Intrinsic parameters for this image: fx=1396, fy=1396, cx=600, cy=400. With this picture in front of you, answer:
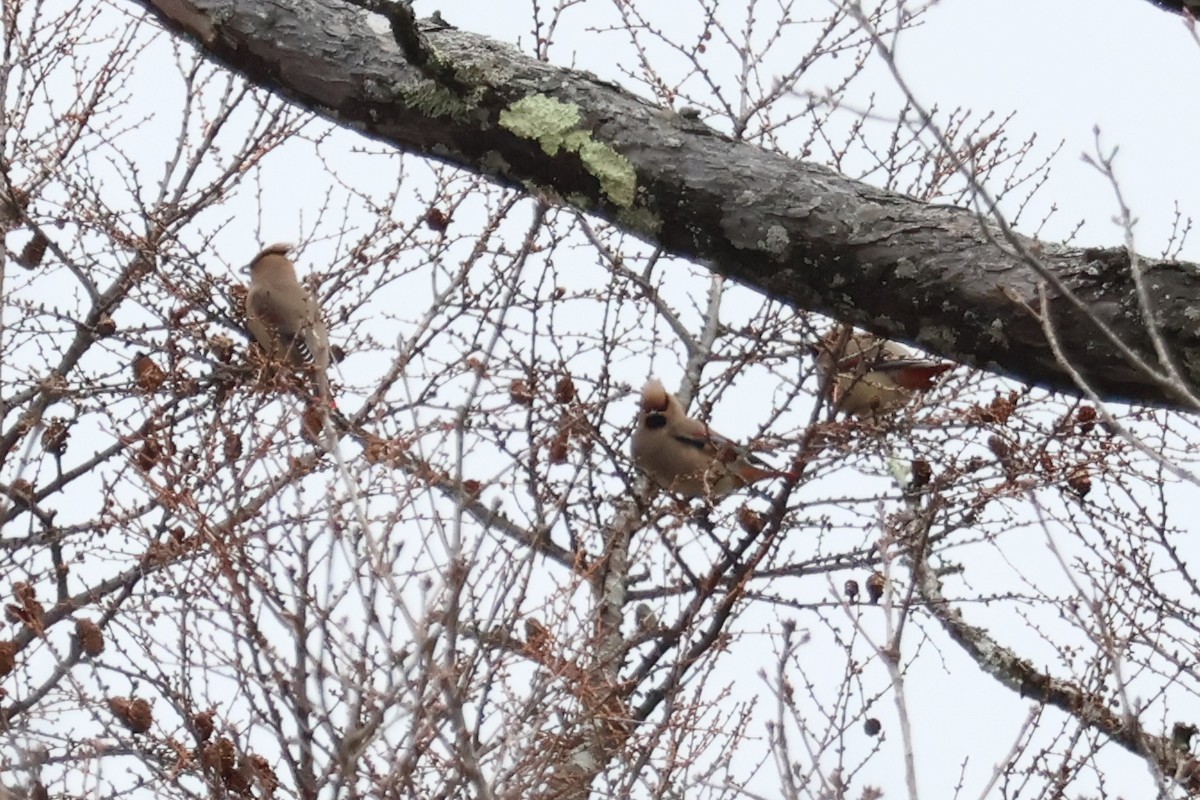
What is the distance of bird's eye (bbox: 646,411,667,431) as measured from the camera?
5.55m

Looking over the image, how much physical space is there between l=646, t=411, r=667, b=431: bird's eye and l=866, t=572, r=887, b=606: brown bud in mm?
1013

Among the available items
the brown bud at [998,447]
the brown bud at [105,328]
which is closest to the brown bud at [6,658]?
the brown bud at [105,328]

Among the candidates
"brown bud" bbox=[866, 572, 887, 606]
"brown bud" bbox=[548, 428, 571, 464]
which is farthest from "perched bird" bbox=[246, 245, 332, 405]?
"brown bud" bbox=[866, 572, 887, 606]

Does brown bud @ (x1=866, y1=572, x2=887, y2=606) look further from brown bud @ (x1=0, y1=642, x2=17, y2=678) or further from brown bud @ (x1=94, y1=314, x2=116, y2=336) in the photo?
brown bud @ (x1=94, y1=314, x2=116, y2=336)

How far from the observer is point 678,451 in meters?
5.45

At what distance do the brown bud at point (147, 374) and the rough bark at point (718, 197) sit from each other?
2.89 meters

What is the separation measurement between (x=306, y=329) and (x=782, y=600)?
2271 millimetres

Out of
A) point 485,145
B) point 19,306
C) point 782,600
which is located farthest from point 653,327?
point 485,145

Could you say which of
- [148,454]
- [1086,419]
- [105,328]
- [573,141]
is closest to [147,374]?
[105,328]

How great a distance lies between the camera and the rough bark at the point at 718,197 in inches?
79.1

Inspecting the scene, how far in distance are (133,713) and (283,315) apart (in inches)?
77.5

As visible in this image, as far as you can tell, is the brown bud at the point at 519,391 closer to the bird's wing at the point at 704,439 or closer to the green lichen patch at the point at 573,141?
the bird's wing at the point at 704,439

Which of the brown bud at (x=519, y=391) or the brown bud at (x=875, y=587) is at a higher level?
the brown bud at (x=519, y=391)

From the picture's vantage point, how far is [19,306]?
615cm
